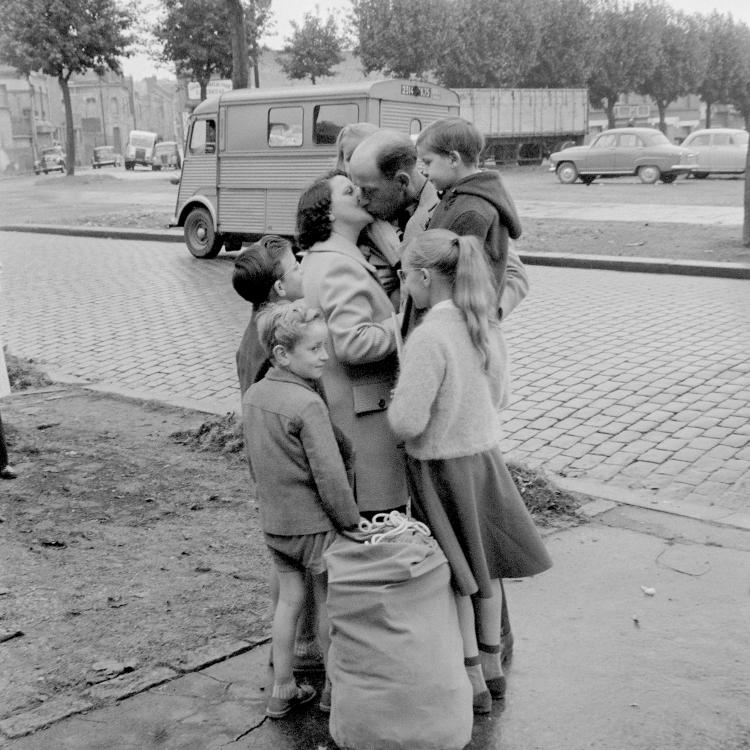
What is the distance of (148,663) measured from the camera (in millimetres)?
3516

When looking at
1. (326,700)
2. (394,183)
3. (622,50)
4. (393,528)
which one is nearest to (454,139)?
(394,183)

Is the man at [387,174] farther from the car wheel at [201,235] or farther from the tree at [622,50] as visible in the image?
the tree at [622,50]

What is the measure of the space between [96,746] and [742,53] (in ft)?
228

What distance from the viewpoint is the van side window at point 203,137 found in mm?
16812

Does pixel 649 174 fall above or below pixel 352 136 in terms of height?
below

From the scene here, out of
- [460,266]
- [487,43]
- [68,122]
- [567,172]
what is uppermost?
[487,43]

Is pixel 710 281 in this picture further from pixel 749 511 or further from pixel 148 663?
pixel 148 663

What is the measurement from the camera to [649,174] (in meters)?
29.1

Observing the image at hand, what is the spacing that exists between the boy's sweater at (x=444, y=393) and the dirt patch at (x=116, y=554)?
3.79ft

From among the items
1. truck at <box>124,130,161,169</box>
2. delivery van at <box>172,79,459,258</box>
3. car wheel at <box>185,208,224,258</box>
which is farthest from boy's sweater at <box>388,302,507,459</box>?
truck at <box>124,130,161,169</box>

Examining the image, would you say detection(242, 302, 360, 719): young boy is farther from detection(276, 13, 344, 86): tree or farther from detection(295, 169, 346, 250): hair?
detection(276, 13, 344, 86): tree

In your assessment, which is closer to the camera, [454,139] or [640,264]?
[454,139]

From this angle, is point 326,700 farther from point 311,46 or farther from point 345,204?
point 311,46

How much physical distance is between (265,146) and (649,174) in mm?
16156
